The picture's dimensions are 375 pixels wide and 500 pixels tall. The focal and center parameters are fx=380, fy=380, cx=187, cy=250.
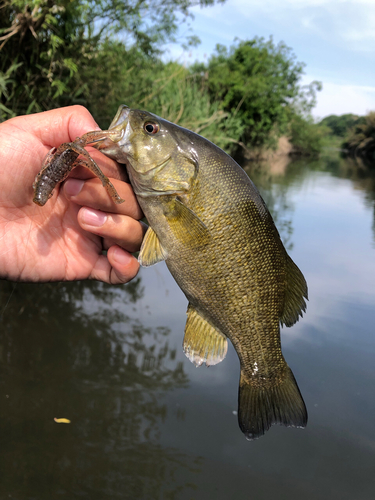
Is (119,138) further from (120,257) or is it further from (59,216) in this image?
(59,216)

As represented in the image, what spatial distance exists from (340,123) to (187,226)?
156315 mm

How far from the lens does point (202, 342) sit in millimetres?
2217

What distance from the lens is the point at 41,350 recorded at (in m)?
3.91

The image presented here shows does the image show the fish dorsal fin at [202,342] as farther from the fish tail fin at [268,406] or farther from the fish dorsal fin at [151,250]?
the fish dorsal fin at [151,250]

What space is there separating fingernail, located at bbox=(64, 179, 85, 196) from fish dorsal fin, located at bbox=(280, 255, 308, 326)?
130 centimetres

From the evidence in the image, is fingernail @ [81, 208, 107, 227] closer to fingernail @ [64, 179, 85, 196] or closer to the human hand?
the human hand

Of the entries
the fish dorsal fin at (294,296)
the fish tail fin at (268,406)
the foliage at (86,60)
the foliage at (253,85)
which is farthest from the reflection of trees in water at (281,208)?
the foliage at (253,85)

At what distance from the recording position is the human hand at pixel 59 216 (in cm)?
229

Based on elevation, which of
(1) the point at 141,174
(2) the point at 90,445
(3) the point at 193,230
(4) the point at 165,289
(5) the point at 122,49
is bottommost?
(2) the point at 90,445

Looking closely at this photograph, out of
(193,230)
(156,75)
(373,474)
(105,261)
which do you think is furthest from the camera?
(156,75)

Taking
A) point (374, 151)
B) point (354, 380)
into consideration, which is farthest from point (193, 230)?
point (374, 151)

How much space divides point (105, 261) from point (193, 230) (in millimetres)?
1132

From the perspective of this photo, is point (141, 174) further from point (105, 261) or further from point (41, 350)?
point (41, 350)

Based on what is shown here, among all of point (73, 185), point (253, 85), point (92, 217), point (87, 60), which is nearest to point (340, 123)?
point (253, 85)
